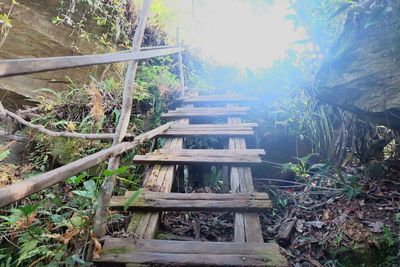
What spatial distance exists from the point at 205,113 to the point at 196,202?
226 cm

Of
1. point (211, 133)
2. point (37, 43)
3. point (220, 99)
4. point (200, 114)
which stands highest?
point (37, 43)

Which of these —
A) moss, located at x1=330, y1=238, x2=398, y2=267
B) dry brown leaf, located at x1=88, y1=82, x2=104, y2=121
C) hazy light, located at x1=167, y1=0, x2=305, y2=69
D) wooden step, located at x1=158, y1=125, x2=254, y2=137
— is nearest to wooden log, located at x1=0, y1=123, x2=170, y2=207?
moss, located at x1=330, y1=238, x2=398, y2=267

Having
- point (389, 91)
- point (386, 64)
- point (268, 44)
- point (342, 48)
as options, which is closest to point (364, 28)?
point (342, 48)

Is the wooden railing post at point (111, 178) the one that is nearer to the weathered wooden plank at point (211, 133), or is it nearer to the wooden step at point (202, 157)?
the wooden step at point (202, 157)

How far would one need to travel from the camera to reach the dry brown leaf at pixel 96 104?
11.0 feet

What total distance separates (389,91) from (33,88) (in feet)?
13.2

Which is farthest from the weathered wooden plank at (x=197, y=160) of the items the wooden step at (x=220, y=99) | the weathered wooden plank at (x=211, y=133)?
the wooden step at (x=220, y=99)

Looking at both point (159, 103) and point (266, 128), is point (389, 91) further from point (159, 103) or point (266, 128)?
point (159, 103)

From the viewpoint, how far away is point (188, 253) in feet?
5.04

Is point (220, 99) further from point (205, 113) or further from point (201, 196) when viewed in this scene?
point (201, 196)

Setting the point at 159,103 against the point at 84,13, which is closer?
the point at 159,103

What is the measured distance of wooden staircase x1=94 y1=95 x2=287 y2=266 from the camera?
149cm

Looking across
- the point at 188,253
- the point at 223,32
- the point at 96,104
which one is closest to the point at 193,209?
the point at 188,253

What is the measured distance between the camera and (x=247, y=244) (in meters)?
1.59
